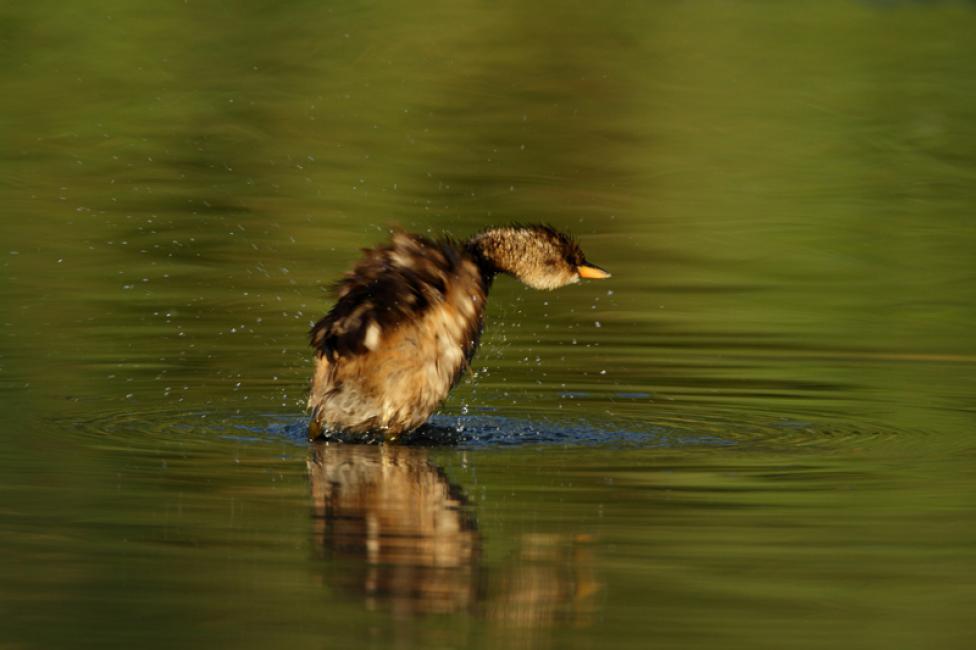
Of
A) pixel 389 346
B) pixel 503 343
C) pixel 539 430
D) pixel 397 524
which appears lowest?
pixel 503 343

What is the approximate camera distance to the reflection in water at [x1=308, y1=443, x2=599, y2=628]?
21.8ft

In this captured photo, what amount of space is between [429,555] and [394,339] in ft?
7.30

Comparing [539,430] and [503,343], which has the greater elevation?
[539,430]

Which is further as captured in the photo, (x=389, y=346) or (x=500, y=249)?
(x=500, y=249)

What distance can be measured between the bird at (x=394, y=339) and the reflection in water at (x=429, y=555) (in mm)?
542

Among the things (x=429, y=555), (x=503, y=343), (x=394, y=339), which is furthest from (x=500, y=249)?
(x=429, y=555)

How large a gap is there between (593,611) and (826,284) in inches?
344

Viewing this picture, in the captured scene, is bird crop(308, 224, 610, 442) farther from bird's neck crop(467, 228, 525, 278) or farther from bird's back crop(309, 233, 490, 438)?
bird's neck crop(467, 228, 525, 278)

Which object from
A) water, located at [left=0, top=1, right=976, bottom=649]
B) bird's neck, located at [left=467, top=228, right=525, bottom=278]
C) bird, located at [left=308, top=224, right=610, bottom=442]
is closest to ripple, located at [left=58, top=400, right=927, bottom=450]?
water, located at [left=0, top=1, right=976, bottom=649]

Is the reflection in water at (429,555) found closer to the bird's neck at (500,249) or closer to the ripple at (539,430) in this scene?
the ripple at (539,430)

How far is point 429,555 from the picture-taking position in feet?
23.7

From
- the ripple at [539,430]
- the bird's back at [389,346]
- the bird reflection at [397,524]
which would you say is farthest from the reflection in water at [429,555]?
the ripple at [539,430]

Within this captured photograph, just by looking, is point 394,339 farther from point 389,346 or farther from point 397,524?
point 397,524

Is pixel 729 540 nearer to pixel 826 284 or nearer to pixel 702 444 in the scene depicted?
pixel 702 444
